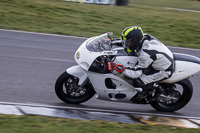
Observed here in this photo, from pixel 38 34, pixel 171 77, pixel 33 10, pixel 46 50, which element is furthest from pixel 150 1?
pixel 171 77

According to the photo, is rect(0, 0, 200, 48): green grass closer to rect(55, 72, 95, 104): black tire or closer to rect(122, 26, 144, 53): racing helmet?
rect(55, 72, 95, 104): black tire

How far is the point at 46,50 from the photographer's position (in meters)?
11.0

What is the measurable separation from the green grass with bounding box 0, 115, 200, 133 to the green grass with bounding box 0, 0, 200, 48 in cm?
845

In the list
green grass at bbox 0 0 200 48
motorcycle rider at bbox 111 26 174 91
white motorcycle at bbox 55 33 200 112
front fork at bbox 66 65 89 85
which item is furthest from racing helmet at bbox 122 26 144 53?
green grass at bbox 0 0 200 48

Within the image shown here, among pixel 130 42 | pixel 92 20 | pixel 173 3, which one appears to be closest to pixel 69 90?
pixel 130 42

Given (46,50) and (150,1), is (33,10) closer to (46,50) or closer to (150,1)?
(46,50)

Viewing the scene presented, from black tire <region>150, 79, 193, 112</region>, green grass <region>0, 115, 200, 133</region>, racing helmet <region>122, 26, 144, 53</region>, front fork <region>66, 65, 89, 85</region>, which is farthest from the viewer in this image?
black tire <region>150, 79, 193, 112</region>

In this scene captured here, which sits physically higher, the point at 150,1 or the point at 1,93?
the point at 150,1

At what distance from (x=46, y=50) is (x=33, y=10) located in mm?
6804

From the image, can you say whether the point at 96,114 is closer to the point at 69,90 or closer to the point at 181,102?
the point at 69,90

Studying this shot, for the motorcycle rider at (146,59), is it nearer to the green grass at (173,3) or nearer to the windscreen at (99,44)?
the windscreen at (99,44)

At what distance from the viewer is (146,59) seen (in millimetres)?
6000

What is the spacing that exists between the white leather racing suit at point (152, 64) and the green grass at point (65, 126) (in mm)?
1002

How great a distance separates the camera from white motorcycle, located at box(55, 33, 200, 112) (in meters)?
6.16
